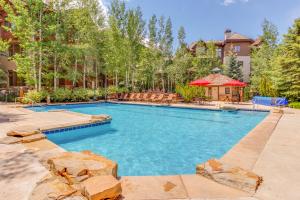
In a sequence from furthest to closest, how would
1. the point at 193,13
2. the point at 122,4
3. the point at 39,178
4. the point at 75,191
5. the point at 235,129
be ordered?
1. the point at 193,13
2. the point at 122,4
3. the point at 235,129
4. the point at 39,178
5. the point at 75,191

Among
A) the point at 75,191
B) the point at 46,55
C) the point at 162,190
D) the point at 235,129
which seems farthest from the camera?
the point at 46,55

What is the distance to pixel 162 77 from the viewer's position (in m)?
30.6

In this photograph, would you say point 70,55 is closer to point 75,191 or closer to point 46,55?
point 46,55

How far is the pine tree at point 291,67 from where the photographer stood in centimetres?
1628

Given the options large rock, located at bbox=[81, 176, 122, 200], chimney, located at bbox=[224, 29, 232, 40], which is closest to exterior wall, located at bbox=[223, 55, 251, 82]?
chimney, located at bbox=[224, 29, 232, 40]

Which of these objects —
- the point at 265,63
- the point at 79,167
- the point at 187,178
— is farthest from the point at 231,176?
the point at 265,63

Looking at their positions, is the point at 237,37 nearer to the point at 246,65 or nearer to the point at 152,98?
the point at 246,65

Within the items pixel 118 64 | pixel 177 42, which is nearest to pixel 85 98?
pixel 118 64

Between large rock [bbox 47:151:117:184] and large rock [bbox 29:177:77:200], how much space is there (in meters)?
0.17

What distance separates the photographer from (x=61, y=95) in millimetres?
19281

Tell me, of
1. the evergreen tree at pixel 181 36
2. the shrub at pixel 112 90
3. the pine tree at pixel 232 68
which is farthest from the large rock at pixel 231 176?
the evergreen tree at pixel 181 36

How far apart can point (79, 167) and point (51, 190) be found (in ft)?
1.67

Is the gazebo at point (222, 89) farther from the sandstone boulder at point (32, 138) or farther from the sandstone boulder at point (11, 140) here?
the sandstone boulder at point (11, 140)

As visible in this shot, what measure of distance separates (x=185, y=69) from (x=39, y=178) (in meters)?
27.0
